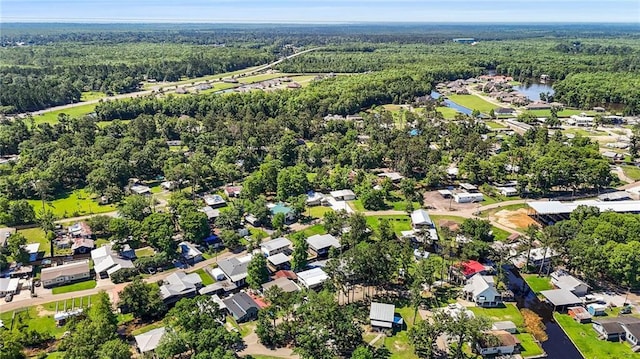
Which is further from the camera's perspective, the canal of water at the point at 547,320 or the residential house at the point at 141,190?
the residential house at the point at 141,190

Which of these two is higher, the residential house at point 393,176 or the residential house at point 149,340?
the residential house at point 393,176

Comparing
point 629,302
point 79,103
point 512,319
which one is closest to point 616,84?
point 629,302

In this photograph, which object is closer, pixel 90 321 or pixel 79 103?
pixel 90 321

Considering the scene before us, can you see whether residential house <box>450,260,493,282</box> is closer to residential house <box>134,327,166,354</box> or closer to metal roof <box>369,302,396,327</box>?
metal roof <box>369,302,396,327</box>

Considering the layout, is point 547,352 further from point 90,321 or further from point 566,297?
point 90,321

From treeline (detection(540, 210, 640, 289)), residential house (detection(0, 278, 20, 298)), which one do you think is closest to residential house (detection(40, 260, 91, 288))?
residential house (detection(0, 278, 20, 298))

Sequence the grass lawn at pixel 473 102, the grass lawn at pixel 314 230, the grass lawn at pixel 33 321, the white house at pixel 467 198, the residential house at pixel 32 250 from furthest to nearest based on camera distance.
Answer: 1. the grass lawn at pixel 473 102
2. the white house at pixel 467 198
3. the grass lawn at pixel 314 230
4. the residential house at pixel 32 250
5. the grass lawn at pixel 33 321

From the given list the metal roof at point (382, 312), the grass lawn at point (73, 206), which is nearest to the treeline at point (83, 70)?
the grass lawn at point (73, 206)

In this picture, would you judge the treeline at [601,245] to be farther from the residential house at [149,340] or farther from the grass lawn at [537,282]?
the residential house at [149,340]
